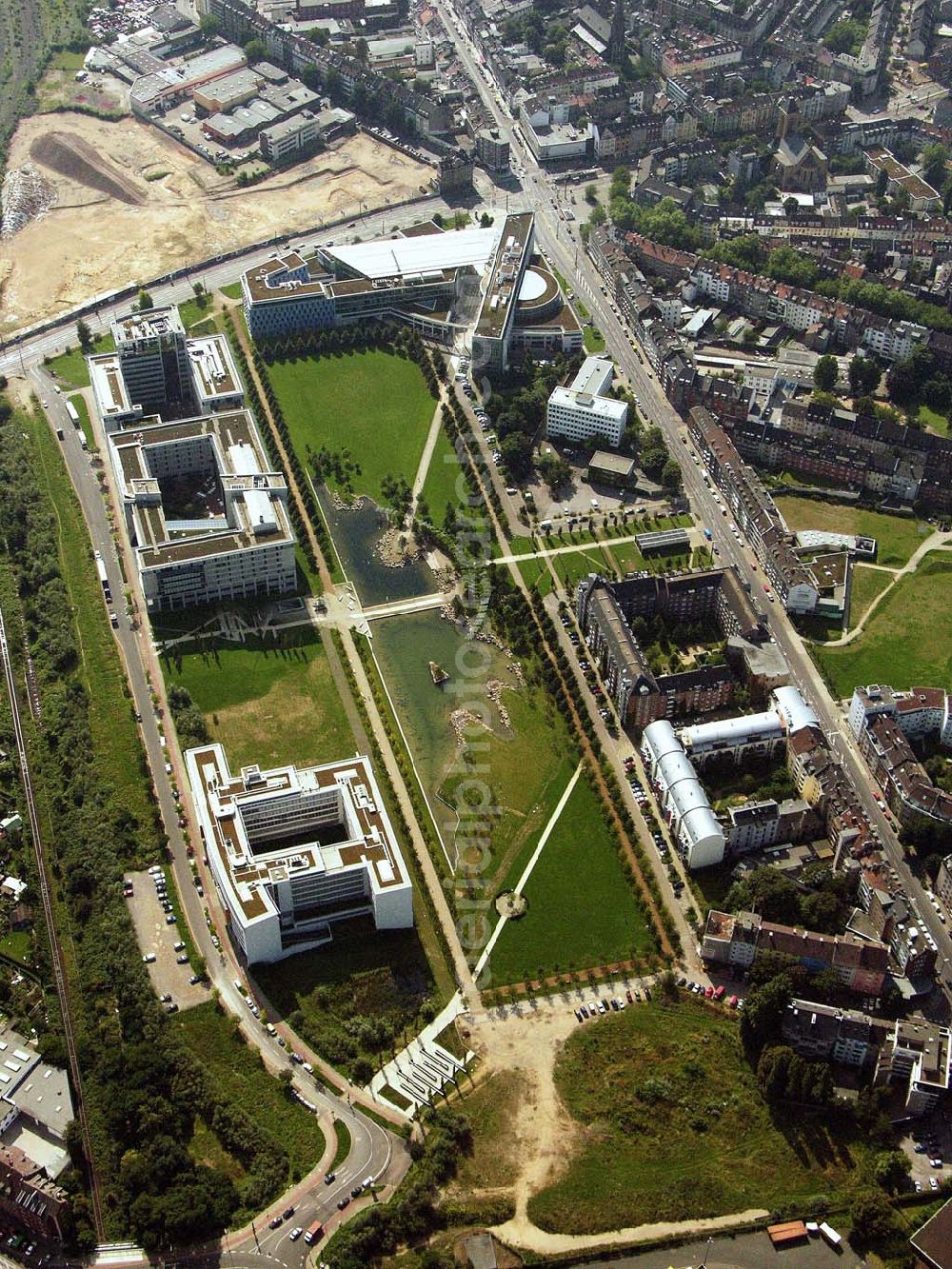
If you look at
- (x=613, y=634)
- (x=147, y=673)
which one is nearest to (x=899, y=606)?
(x=613, y=634)

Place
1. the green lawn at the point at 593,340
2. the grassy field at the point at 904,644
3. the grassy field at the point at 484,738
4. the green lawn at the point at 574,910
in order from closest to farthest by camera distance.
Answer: the green lawn at the point at 574,910
the grassy field at the point at 484,738
the grassy field at the point at 904,644
the green lawn at the point at 593,340

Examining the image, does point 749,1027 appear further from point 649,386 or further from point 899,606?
point 649,386

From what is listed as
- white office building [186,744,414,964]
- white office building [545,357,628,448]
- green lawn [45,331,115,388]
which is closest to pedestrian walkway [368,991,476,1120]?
white office building [186,744,414,964]

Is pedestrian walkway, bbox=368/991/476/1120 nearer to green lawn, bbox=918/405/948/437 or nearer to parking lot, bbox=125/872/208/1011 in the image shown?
parking lot, bbox=125/872/208/1011

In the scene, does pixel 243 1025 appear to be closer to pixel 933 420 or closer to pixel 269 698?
pixel 269 698

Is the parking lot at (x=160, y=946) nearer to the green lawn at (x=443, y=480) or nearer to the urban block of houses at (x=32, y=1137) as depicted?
the urban block of houses at (x=32, y=1137)

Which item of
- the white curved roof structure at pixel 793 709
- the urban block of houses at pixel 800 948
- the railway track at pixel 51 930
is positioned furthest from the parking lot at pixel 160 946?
the white curved roof structure at pixel 793 709
